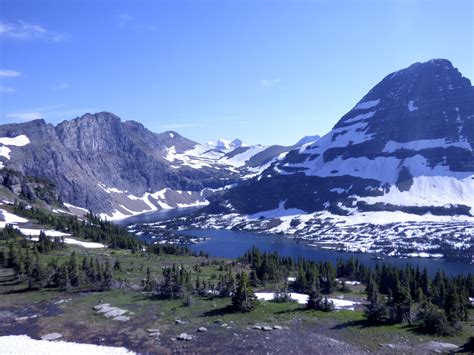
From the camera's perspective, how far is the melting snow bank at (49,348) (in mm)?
56688

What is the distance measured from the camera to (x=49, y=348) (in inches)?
2283

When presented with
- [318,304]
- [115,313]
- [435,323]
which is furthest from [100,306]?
[435,323]

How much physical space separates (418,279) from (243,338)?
6572cm

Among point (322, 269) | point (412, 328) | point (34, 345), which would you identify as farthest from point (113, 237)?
point (412, 328)

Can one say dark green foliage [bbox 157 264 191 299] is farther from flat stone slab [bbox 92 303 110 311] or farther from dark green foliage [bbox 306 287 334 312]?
dark green foliage [bbox 306 287 334 312]

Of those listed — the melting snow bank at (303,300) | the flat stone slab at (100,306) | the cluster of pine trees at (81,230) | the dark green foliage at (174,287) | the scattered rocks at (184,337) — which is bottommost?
the melting snow bank at (303,300)

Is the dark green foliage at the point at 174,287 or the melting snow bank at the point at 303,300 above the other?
the dark green foliage at the point at 174,287

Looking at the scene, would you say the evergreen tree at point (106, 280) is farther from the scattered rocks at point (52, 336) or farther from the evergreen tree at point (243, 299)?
the evergreen tree at point (243, 299)

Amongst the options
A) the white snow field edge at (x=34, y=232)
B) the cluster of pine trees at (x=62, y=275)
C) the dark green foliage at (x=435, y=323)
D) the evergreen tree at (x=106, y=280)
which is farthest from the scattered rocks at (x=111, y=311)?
the white snow field edge at (x=34, y=232)

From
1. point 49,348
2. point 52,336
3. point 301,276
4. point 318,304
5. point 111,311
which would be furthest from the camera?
point 301,276

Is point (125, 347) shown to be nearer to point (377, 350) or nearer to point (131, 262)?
point (377, 350)

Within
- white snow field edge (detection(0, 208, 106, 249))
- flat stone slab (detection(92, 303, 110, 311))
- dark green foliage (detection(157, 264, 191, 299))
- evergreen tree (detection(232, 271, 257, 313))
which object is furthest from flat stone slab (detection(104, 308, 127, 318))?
white snow field edge (detection(0, 208, 106, 249))

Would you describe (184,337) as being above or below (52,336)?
below

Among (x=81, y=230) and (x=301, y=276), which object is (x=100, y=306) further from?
(x=81, y=230)
